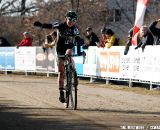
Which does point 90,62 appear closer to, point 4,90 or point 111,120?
point 4,90

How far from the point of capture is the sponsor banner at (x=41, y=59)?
2548cm

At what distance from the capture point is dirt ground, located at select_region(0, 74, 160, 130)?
938 cm

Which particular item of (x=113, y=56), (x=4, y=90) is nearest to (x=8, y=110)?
(x=4, y=90)

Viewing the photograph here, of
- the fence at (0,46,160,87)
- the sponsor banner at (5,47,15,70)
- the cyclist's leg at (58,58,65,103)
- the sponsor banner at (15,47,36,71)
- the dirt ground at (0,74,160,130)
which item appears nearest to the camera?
the dirt ground at (0,74,160,130)

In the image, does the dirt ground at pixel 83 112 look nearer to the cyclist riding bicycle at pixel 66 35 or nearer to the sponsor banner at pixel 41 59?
the cyclist riding bicycle at pixel 66 35

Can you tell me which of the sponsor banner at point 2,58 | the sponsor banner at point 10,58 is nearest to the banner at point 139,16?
the sponsor banner at point 10,58

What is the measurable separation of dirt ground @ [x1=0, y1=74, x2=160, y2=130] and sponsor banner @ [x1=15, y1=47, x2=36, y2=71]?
10560 millimetres

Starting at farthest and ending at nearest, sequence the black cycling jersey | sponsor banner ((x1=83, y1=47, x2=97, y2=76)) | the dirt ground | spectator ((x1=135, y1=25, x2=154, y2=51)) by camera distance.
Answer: sponsor banner ((x1=83, y1=47, x2=97, y2=76)) → spectator ((x1=135, y1=25, x2=154, y2=51)) → the black cycling jersey → the dirt ground

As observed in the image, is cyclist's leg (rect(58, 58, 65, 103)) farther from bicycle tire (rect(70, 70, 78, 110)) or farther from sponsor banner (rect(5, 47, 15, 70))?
sponsor banner (rect(5, 47, 15, 70))

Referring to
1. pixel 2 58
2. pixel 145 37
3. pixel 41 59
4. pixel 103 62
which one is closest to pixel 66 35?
pixel 145 37

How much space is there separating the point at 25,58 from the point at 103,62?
7.03 m

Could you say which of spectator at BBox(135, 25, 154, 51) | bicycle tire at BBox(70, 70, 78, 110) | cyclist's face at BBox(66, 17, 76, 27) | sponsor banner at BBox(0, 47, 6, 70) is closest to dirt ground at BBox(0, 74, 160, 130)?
bicycle tire at BBox(70, 70, 78, 110)

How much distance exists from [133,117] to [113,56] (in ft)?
31.1

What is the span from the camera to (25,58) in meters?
26.8
